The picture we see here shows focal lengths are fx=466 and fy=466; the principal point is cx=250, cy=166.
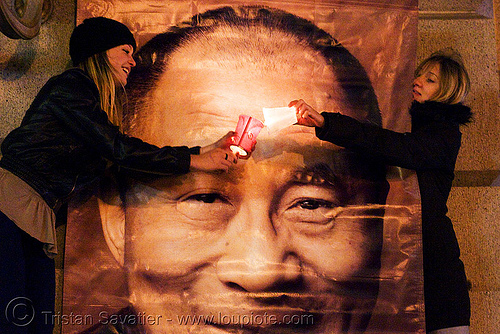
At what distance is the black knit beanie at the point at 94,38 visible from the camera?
6.62 ft

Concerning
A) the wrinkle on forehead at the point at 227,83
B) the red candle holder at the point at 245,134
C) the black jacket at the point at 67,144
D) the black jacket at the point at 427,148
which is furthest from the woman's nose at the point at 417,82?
the black jacket at the point at 67,144

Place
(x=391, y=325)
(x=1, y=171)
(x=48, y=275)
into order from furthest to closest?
(x=391, y=325) < (x=48, y=275) < (x=1, y=171)

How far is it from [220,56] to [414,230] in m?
1.29

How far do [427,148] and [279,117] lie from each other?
697 millimetres

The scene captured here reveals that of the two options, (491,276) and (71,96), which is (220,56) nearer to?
(71,96)

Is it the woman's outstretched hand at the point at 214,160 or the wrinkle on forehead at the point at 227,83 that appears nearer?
the woman's outstretched hand at the point at 214,160

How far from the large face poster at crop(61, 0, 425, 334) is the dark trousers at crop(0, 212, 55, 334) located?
23cm

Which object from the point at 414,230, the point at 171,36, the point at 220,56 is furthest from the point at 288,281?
the point at 171,36

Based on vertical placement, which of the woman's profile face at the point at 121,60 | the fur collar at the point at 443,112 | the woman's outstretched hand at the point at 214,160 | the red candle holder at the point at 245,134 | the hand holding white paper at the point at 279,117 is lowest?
the woman's outstretched hand at the point at 214,160

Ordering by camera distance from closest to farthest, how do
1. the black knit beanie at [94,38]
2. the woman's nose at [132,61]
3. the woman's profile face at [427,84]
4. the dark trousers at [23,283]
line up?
the dark trousers at [23,283], the black knit beanie at [94,38], the woman's nose at [132,61], the woman's profile face at [427,84]

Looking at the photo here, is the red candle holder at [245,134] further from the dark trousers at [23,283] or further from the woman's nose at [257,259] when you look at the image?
the dark trousers at [23,283]

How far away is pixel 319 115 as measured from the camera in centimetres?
210

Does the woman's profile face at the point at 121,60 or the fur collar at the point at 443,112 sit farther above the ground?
the woman's profile face at the point at 121,60

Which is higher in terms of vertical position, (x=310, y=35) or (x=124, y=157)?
(x=310, y=35)
